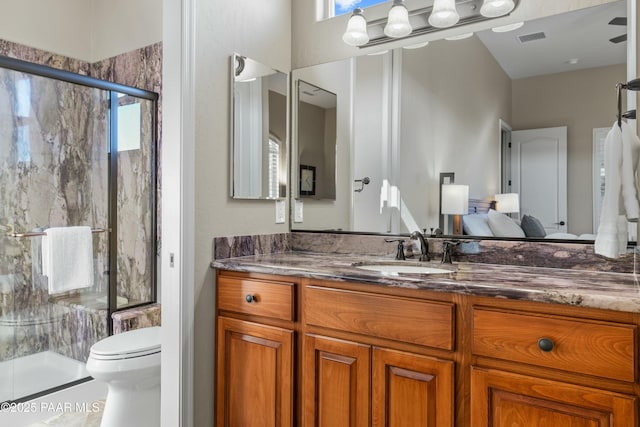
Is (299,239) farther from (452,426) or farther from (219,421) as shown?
(452,426)

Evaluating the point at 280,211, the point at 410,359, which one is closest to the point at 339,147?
the point at 280,211

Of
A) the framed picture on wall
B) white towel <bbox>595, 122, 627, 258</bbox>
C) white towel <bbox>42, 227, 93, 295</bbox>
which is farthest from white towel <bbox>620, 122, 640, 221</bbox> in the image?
white towel <bbox>42, 227, 93, 295</bbox>

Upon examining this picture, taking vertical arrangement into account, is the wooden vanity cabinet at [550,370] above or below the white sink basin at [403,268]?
below

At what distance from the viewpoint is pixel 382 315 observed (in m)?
1.39

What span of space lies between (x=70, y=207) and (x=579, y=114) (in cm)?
319

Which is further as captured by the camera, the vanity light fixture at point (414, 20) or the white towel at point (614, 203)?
the vanity light fixture at point (414, 20)

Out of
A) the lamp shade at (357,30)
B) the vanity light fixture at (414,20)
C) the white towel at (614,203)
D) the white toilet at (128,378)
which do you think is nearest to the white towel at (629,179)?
the white towel at (614,203)

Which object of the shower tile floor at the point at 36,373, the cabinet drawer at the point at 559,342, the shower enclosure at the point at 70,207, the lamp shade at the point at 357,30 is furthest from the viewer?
the shower enclosure at the point at 70,207

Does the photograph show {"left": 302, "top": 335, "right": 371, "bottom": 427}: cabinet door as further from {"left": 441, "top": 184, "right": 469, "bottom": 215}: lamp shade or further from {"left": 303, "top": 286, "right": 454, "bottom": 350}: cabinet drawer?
{"left": 441, "top": 184, "right": 469, "bottom": 215}: lamp shade

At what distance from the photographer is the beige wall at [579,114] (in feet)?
5.23

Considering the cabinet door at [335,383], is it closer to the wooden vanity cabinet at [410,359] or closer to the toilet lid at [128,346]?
the wooden vanity cabinet at [410,359]

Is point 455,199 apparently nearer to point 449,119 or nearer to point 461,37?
point 449,119

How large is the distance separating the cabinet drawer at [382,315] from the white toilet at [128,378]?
0.95 m

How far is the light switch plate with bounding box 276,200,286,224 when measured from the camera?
224 cm
